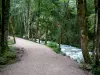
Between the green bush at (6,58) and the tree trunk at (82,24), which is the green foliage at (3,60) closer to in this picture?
the green bush at (6,58)

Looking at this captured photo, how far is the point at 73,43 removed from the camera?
3719 centimetres

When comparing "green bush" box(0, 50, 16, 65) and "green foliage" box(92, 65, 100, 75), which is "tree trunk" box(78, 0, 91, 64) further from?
"green bush" box(0, 50, 16, 65)

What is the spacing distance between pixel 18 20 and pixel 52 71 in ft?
139

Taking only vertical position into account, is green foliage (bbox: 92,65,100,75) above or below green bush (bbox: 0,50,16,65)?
below

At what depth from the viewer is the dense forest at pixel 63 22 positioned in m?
13.2

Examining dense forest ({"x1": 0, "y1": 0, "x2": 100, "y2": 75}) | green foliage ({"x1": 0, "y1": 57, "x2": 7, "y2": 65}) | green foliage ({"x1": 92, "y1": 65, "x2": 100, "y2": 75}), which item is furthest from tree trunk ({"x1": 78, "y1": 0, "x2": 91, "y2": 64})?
green foliage ({"x1": 0, "y1": 57, "x2": 7, "y2": 65})

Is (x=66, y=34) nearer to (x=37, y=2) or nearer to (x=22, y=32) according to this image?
(x=37, y=2)

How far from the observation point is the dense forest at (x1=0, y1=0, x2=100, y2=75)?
13.2m

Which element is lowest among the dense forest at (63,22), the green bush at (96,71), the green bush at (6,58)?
the green bush at (96,71)

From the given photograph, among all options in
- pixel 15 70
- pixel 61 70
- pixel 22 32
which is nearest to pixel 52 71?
pixel 61 70

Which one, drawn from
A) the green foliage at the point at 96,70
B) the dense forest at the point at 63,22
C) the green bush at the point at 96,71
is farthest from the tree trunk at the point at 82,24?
the green bush at the point at 96,71

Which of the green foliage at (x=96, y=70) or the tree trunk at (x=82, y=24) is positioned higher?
the tree trunk at (x=82, y=24)

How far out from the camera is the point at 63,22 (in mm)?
26594

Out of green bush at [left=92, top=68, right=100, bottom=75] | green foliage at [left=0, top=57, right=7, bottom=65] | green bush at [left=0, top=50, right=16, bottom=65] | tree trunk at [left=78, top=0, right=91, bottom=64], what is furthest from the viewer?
tree trunk at [left=78, top=0, right=91, bottom=64]
